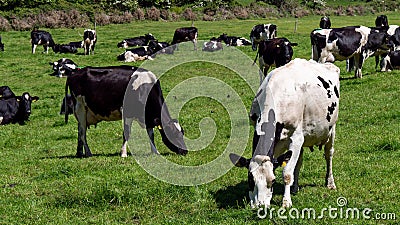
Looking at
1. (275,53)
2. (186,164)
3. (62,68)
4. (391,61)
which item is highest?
(275,53)

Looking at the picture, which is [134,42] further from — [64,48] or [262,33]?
[262,33]

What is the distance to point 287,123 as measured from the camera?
7789 mm

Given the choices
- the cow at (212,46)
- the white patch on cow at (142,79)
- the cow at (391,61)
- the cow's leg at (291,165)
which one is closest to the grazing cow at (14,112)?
the white patch on cow at (142,79)

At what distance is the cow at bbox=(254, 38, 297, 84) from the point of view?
876 inches

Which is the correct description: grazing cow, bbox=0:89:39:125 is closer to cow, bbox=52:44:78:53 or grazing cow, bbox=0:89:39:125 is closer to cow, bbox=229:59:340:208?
cow, bbox=229:59:340:208

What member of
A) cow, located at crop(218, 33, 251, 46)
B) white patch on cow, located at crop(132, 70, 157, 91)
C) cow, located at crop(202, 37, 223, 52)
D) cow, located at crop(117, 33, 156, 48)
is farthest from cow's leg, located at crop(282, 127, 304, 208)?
cow, located at crop(117, 33, 156, 48)

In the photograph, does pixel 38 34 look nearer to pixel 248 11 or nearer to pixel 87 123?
pixel 87 123

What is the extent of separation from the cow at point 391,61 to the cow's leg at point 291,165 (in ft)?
52.9

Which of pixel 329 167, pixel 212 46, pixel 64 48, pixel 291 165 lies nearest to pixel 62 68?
pixel 64 48

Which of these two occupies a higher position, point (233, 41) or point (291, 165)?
point (291, 165)

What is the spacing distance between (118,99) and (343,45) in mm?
11809

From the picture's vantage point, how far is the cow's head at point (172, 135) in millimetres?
12465

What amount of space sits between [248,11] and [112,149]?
178 ft

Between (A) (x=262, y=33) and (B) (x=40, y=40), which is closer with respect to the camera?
(A) (x=262, y=33)
